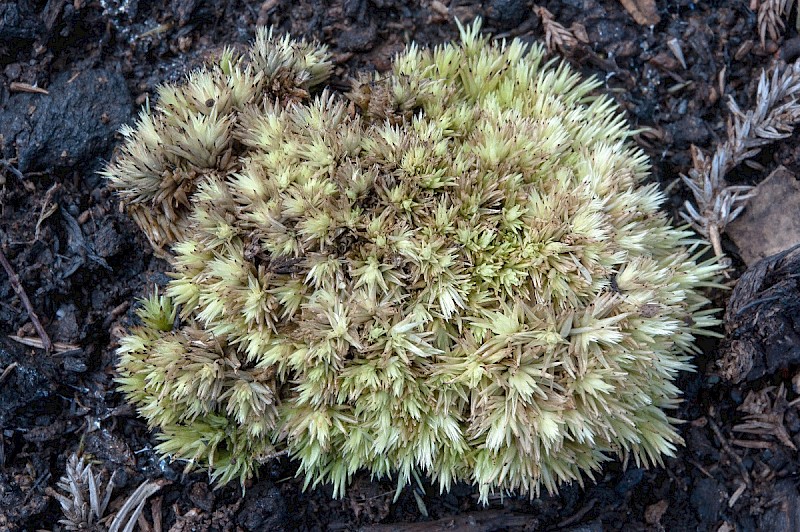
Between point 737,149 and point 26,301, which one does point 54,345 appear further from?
point 737,149

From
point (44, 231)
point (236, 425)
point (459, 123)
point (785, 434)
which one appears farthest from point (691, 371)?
point (44, 231)

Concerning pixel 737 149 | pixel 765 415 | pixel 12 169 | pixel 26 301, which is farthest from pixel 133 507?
pixel 737 149

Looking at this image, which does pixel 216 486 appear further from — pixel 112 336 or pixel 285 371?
pixel 112 336

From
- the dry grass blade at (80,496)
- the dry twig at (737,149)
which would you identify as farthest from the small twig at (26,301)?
the dry twig at (737,149)

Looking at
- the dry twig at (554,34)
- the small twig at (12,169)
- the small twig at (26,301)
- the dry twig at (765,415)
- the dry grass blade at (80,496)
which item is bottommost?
the dry twig at (765,415)

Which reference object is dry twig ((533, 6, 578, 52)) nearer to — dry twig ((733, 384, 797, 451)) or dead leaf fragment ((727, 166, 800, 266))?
dead leaf fragment ((727, 166, 800, 266))

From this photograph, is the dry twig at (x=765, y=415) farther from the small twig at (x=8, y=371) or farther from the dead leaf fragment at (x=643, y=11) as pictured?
the small twig at (x=8, y=371)
